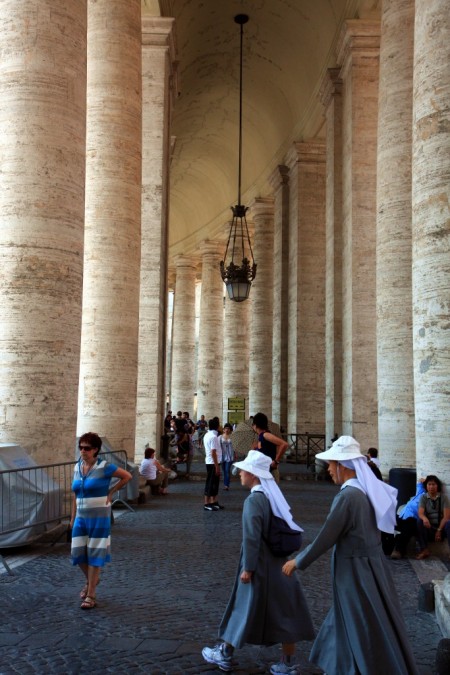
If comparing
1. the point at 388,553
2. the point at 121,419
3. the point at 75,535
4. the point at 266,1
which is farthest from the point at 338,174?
the point at 75,535

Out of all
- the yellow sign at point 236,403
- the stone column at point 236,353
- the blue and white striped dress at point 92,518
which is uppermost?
the stone column at point 236,353

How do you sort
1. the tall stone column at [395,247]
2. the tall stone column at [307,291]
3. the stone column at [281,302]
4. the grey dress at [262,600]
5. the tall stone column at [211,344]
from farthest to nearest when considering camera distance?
the tall stone column at [211,344] < the stone column at [281,302] < the tall stone column at [307,291] < the tall stone column at [395,247] < the grey dress at [262,600]

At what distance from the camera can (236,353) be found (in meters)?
36.7

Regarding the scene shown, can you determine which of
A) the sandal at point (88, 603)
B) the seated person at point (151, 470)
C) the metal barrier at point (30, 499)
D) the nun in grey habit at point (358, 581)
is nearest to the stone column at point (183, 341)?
the seated person at point (151, 470)

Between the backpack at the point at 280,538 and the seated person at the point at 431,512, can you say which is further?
the seated person at the point at 431,512

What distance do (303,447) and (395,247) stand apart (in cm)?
1215

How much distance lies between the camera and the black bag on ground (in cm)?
530

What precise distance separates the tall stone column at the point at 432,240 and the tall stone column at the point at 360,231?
8.54m

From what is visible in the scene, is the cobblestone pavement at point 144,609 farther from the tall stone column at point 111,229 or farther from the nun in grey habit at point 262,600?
the tall stone column at point 111,229

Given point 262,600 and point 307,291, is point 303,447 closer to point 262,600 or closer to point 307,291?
point 307,291

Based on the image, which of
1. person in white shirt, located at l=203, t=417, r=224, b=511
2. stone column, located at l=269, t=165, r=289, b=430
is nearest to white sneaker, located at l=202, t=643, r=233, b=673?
person in white shirt, located at l=203, t=417, r=224, b=511

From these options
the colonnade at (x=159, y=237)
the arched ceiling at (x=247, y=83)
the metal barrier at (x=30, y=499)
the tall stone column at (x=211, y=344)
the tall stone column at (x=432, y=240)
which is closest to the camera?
the metal barrier at (x=30, y=499)

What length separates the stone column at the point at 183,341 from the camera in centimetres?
4209

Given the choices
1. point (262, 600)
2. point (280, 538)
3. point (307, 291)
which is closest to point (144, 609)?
point (262, 600)
